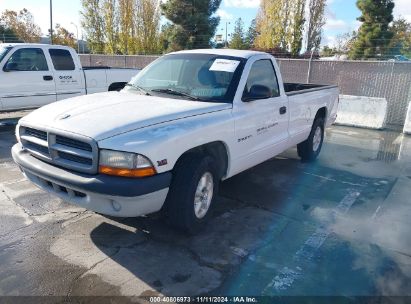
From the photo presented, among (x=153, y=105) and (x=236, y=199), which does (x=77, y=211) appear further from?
(x=236, y=199)

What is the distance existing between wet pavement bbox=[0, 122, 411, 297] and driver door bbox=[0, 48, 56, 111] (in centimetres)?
385

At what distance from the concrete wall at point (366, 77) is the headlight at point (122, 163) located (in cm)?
1001

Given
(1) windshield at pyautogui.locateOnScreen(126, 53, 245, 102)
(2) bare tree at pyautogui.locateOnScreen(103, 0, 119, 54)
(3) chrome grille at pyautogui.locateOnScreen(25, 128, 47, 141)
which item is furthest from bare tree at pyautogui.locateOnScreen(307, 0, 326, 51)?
(3) chrome grille at pyautogui.locateOnScreen(25, 128, 47, 141)

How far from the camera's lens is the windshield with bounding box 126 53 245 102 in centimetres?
429

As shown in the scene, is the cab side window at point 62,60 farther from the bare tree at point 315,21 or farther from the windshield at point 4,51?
the bare tree at point 315,21

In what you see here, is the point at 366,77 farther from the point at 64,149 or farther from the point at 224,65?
the point at 64,149

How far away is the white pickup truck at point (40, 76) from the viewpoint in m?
8.58

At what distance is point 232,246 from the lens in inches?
147

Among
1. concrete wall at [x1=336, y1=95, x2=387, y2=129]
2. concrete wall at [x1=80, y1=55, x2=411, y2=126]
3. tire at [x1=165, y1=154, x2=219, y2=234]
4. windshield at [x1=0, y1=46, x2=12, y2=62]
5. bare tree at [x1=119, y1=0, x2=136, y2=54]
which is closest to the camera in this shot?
tire at [x1=165, y1=154, x2=219, y2=234]

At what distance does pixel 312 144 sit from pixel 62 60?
21.5 feet

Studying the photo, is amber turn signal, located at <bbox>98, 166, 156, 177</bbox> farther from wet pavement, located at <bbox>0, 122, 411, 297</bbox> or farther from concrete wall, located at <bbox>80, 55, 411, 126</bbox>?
concrete wall, located at <bbox>80, 55, 411, 126</bbox>

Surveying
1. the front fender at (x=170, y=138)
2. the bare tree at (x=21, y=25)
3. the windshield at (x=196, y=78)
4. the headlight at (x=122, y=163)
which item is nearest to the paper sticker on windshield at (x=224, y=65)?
the windshield at (x=196, y=78)

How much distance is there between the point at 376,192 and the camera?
5508 mm

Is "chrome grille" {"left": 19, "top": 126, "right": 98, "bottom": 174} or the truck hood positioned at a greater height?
the truck hood
